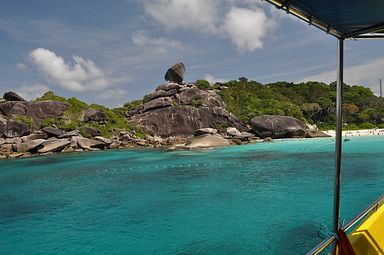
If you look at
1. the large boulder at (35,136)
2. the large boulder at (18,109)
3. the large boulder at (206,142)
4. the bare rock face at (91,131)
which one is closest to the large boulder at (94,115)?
the bare rock face at (91,131)

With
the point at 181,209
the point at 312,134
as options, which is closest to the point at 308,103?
the point at 312,134

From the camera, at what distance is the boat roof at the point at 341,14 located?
2.75 m

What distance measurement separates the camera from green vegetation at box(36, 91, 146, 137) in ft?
154

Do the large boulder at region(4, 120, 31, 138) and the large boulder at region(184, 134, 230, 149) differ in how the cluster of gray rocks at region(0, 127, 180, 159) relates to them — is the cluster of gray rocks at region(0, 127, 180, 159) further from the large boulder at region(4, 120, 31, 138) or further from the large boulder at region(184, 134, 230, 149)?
the large boulder at region(184, 134, 230, 149)

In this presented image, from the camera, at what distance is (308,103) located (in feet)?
221

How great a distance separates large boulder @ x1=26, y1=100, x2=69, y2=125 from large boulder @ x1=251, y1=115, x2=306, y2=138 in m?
31.1

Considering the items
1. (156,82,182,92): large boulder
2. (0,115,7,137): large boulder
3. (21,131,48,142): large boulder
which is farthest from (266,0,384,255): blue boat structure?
(156,82,182,92): large boulder

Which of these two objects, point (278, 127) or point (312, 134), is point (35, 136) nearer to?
point (278, 127)

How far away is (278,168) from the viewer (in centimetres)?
2158

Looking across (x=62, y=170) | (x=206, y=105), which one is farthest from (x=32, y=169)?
(x=206, y=105)

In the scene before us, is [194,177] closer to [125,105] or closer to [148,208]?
[148,208]

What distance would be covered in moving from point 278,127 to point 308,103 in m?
22.3

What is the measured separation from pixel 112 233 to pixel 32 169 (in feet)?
65.6

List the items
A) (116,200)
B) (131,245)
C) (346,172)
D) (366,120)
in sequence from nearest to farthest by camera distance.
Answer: (131,245) < (116,200) < (346,172) < (366,120)
